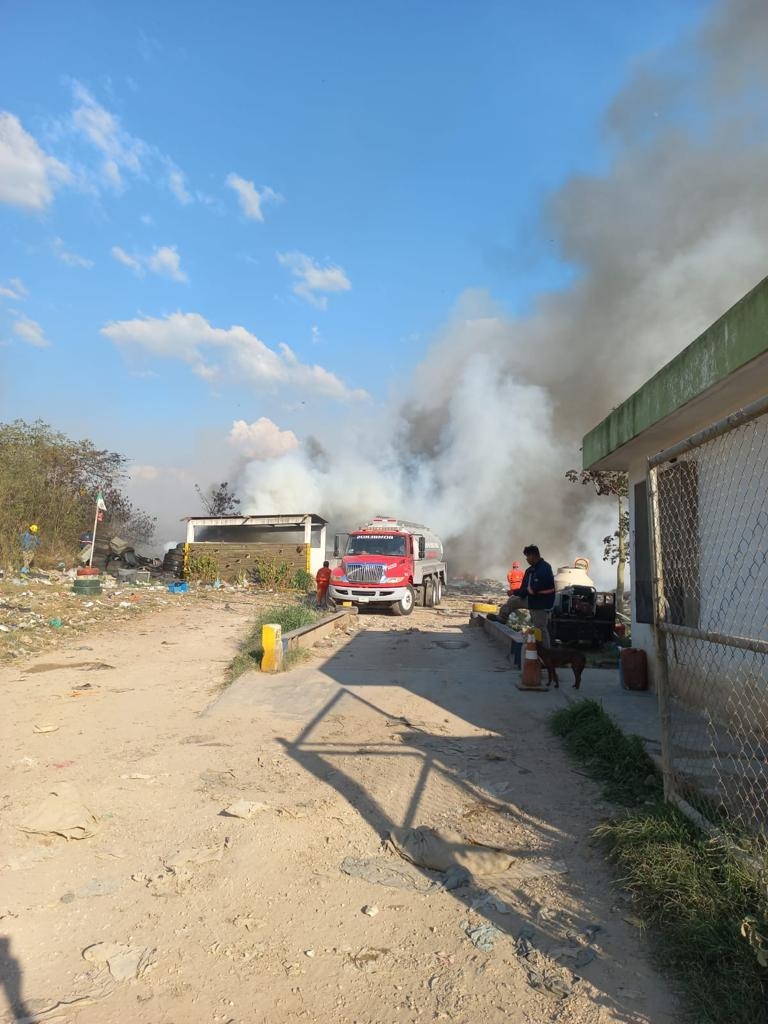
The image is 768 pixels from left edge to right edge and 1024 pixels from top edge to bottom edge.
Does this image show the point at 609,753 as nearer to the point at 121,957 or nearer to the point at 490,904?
the point at 490,904

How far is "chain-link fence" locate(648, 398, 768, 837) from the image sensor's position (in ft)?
12.0

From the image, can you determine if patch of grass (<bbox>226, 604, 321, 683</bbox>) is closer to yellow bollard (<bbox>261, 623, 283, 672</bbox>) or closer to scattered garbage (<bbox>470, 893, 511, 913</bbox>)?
yellow bollard (<bbox>261, 623, 283, 672</bbox>)

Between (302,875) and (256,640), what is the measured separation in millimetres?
7973

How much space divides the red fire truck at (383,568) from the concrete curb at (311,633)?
2750 mm

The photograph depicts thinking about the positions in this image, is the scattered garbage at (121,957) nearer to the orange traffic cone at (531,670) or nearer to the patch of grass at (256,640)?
the orange traffic cone at (531,670)

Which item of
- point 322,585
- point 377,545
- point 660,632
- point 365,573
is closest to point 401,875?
point 660,632

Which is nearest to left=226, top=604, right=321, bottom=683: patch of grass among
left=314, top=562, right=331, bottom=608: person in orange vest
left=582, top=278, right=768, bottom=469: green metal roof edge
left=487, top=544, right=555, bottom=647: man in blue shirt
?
left=314, top=562, right=331, bottom=608: person in orange vest

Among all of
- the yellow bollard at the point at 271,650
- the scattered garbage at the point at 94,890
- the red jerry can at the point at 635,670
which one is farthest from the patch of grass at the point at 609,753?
the yellow bollard at the point at 271,650

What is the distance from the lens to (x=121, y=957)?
8.95 ft

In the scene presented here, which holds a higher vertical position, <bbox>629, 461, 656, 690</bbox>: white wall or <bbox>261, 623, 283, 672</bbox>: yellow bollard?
<bbox>629, 461, 656, 690</bbox>: white wall

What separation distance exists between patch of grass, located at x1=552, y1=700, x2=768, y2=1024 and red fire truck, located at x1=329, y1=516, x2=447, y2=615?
42.4ft

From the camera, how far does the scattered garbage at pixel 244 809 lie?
424cm

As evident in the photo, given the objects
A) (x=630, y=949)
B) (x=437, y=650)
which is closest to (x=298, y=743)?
(x=630, y=949)

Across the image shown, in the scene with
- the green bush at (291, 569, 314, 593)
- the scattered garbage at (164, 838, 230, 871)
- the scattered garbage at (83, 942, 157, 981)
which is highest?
the green bush at (291, 569, 314, 593)
